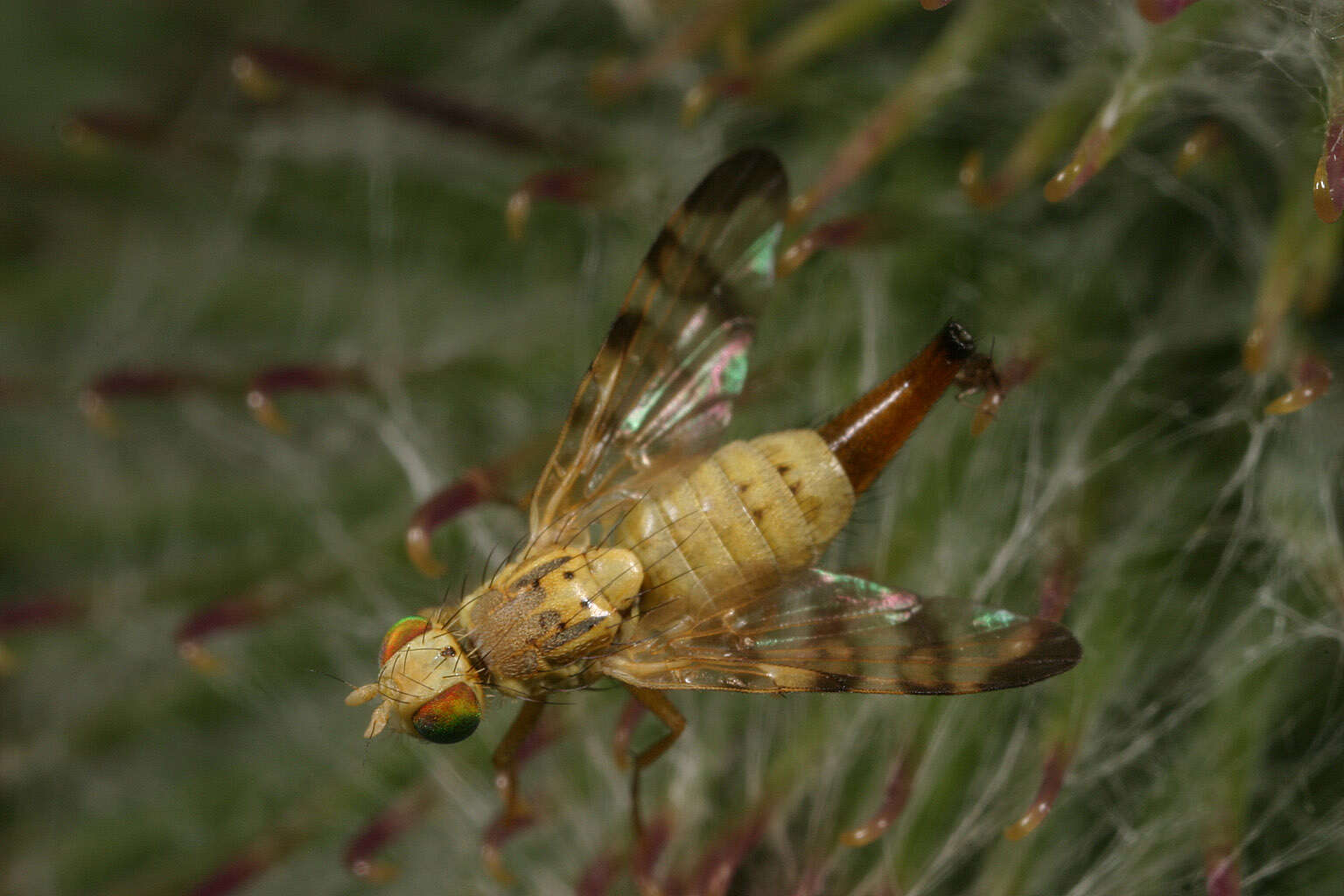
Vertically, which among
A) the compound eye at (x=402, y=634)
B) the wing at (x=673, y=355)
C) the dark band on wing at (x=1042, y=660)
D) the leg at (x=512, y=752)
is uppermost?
the wing at (x=673, y=355)

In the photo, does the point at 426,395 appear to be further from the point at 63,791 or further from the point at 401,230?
the point at 63,791

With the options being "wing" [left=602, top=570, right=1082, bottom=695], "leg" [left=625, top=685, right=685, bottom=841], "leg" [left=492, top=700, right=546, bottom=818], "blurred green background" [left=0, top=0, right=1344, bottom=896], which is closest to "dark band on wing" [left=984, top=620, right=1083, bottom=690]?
"wing" [left=602, top=570, right=1082, bottom=695]

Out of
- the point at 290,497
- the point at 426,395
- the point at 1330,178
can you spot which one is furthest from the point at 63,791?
the point at 1330,178

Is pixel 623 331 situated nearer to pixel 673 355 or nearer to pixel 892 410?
pixel 673 355

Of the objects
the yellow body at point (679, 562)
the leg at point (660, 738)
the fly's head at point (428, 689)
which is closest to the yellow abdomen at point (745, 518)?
the yellow body at point (679, 562)

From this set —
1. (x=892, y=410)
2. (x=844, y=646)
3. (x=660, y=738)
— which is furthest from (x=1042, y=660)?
(x=660, y=738)

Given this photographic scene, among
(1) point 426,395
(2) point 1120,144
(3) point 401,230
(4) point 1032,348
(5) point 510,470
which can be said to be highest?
(3) point 401,230

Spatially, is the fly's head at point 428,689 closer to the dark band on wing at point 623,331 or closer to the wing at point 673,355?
the wing at point 673,355
